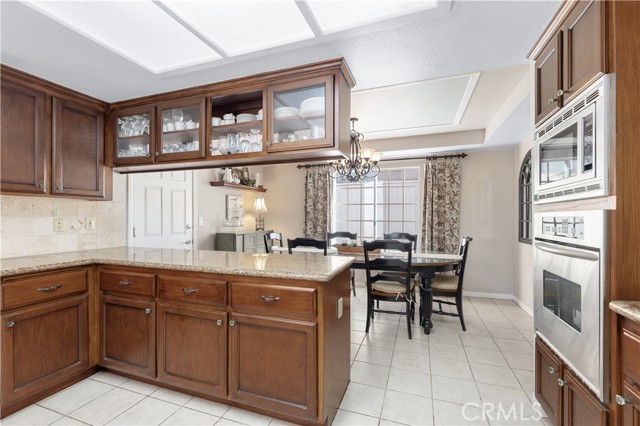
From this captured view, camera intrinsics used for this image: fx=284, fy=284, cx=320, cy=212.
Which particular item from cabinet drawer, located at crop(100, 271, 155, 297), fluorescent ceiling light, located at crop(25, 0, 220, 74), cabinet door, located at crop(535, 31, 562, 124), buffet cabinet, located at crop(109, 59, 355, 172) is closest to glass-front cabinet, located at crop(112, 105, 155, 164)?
buffet cabinet, located at crop(109, 59, 355, 172)

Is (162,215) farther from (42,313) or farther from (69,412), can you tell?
(69,412)

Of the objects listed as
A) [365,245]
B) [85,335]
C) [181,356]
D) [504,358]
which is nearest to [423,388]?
[504,358]

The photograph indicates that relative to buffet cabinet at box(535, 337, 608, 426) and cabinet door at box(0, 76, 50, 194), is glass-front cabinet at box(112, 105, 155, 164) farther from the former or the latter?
buffet cabinet at box(535, 337, 608, 426)

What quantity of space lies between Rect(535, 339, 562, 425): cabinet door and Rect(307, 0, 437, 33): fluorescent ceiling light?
2.08 m

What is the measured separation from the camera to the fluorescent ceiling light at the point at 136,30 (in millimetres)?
1556

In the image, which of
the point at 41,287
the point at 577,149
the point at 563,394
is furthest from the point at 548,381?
the point at 41,287

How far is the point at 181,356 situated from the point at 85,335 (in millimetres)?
916

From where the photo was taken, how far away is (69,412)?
190cm

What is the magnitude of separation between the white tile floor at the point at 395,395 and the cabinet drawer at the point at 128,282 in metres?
0.74

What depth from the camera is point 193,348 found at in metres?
1.98

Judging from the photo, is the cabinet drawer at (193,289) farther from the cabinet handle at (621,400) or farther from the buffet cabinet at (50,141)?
the cabinet handle at (621,400)

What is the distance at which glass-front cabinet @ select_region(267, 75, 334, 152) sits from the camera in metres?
2.07

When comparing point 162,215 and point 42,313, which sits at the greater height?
point 162,215

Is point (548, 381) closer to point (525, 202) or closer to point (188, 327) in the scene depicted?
point (188, 327)
